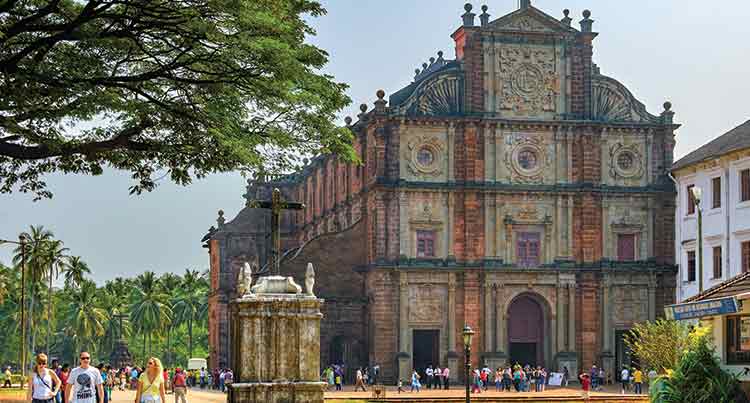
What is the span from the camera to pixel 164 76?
32.7m

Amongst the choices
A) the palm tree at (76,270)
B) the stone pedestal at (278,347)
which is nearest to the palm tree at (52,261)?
the palm tree at (76,270)

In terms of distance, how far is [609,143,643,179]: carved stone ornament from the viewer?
72.0 m

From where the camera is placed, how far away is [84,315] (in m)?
119

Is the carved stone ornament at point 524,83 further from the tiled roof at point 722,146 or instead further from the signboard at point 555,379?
the signboard at point 555,379

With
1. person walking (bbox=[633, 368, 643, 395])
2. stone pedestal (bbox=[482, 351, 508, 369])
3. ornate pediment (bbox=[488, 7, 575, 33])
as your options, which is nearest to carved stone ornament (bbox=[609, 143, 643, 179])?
ornate pediment (bbox=[488, 7, 575, 33])

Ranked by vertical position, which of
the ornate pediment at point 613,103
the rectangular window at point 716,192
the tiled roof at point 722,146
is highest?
the ornate pediment at point 613,103

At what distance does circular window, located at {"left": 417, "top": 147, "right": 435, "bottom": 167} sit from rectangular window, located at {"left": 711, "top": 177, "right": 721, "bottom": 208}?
17.4 meters

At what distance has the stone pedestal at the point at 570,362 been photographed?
70062mm

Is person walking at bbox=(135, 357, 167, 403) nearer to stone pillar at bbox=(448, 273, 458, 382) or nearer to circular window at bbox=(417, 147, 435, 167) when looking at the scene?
stone pillar at bbox=(448, 273, 458, 382)

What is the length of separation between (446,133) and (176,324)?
71984mm

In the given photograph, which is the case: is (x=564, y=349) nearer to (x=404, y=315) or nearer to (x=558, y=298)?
(x=558, y=298)

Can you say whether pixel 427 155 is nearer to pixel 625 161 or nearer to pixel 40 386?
pixel 625 161

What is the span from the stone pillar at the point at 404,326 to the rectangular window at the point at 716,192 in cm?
1819

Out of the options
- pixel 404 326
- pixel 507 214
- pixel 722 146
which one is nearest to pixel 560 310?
pixel 507 214
